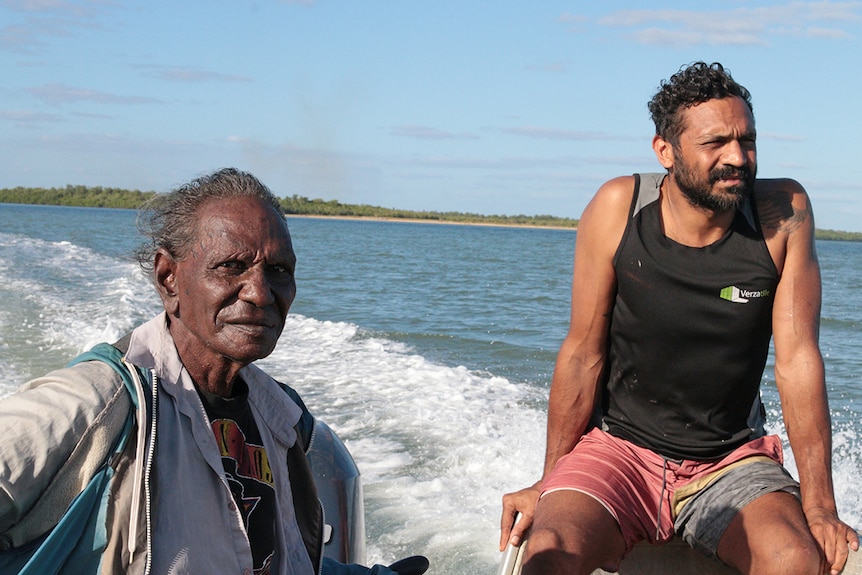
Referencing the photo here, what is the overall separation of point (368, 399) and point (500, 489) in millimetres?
→ 2445

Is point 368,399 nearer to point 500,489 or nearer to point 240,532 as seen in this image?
point 500,489

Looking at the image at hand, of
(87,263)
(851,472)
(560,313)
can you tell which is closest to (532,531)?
(851,472)

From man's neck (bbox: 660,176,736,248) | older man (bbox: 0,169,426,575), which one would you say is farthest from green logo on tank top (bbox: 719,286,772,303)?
older man (bbox: 0,169,426,575)

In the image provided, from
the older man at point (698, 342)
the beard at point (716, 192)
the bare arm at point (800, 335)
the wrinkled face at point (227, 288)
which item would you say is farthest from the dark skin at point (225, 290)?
the bare arm at point (800, 335)

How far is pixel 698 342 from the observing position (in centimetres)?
310

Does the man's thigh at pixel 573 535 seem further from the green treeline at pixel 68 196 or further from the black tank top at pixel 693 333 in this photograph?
the green treeline at pixel 68 196

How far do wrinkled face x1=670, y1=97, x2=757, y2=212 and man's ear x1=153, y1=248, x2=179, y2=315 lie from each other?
5.78 feet

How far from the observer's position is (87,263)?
→ 2039 centimetres

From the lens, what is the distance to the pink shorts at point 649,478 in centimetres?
304

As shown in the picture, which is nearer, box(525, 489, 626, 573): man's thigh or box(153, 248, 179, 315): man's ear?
box(153, 248, 179, 315): man's ear

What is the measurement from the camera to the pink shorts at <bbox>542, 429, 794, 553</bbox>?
3043mm

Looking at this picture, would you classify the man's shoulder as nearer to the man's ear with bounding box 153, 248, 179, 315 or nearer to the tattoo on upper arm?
the tattoo on upper arm

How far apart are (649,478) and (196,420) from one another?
1.73 metres

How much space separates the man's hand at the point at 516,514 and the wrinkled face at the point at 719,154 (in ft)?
3.74
